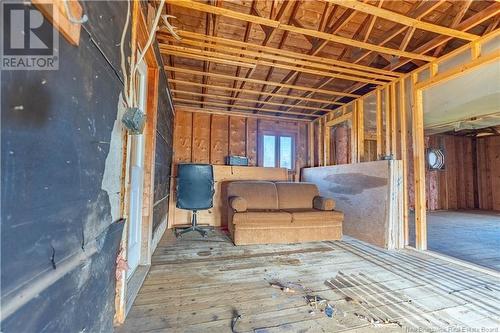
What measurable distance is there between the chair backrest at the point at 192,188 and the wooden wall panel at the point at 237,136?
1861 mm

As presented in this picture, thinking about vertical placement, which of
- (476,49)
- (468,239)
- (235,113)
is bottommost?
(468,239)

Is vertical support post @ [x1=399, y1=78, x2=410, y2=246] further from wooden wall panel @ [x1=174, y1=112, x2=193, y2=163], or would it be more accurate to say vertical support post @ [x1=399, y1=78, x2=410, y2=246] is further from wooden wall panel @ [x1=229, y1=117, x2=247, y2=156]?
wooden wall panel @ [x1=174, y1=112, x2=193, y2=163]

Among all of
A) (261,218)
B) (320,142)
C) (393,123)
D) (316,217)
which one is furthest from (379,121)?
(261,218)

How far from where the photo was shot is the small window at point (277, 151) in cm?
597

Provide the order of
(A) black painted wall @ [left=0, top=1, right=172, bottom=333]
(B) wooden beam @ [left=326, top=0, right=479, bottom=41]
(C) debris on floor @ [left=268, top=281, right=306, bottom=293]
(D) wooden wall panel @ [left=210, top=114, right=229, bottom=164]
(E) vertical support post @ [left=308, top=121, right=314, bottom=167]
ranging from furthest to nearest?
(E) vertical support post @ [left=308, top=121, right=314, bottom=167]
(D) wooden wall panel @ [left=210, top=114, right=229, bottom=164]
(B) wooden beam @ [left=326, top=0, right=479, bottom=41]
(C) debris on floor @ [left=268, top=281, right=306, bottom=293]
(A) black painted wall @ [left=0, top=1, right=172, bottom=333]

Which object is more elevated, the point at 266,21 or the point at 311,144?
the point at 266,21

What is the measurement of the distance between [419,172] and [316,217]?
1.59 m

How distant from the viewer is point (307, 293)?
193 cm

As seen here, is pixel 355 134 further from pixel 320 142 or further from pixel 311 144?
pixel 311 144

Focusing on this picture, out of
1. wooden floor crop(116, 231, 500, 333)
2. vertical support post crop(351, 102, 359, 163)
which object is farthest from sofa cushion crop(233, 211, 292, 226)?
vertical support post crop(351, 102, 359, 163)

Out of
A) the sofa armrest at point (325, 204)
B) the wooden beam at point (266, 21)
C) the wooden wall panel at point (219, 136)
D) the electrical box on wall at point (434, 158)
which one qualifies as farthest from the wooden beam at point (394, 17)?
the electrical box on wall at point (434, 158)

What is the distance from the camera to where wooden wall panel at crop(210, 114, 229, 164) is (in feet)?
18.3

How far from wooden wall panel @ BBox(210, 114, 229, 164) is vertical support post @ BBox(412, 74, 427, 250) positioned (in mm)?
3889

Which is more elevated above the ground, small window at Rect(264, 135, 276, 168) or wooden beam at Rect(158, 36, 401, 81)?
wooden beam at Rect(158, 36, 401, 81)
